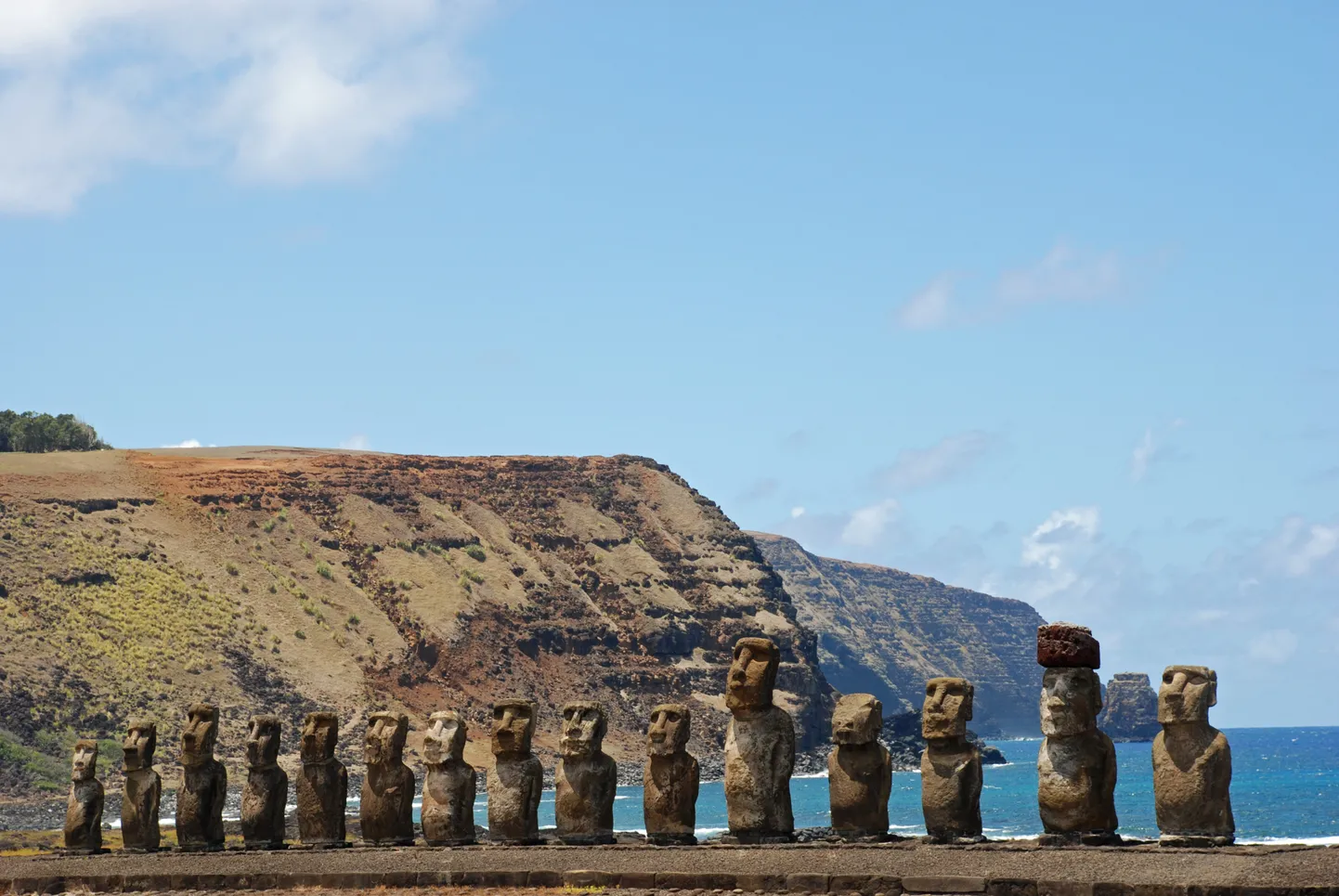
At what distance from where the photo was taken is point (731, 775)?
21234 mm

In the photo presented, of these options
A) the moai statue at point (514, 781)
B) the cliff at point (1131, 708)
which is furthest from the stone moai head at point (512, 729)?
the cliff at point (1131, 708)

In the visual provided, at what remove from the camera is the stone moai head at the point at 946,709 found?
65.0 ft

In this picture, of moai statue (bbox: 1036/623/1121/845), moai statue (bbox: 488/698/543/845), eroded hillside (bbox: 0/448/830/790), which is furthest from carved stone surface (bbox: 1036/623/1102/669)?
eroded hillside (bbox: 0/448/830/790)

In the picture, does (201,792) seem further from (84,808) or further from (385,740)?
(385,740)

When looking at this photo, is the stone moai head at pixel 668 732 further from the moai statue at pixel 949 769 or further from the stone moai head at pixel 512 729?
the moai statue at pixel 949 769

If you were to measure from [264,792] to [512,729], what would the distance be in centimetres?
374

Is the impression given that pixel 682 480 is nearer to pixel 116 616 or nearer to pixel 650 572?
pixel 650 572

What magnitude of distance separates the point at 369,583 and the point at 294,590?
19.5ft

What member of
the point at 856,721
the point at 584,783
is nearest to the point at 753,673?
the point at 856,721

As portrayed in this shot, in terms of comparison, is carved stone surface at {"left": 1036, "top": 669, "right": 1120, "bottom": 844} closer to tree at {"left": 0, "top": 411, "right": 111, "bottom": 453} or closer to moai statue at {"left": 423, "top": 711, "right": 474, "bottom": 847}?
moai statue at {"left": 423, "top": 711, "right": 474, "bottom": 847}

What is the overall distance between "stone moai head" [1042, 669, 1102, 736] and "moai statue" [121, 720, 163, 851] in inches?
483

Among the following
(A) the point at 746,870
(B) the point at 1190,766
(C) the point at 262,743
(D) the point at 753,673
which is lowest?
(A) the point at 746,870

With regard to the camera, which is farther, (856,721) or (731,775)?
(731,775)

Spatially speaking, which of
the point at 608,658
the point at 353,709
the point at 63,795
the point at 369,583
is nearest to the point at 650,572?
the point at 608,658
